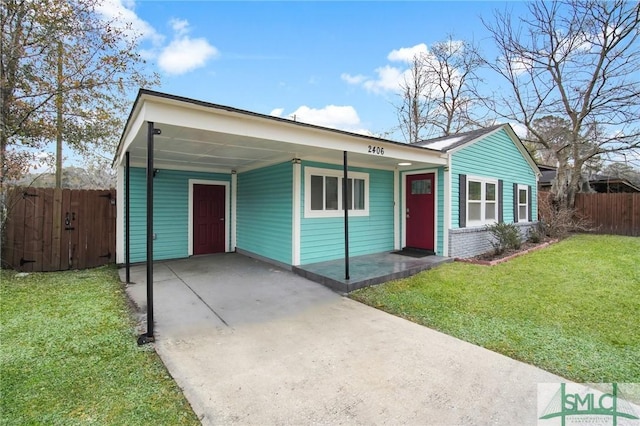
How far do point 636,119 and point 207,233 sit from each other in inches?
596

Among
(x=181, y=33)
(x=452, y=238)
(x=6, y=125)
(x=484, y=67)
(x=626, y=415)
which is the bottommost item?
(x=626, y=415)

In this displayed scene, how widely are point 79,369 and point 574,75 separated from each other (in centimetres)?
1721

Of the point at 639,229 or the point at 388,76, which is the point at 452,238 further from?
the point at 388,76

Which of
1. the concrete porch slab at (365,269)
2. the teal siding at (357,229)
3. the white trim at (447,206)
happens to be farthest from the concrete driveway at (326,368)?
the white trim at (447,206)

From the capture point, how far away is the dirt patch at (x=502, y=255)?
23.3ft

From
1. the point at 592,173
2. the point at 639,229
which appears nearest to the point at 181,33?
the point at 639,229

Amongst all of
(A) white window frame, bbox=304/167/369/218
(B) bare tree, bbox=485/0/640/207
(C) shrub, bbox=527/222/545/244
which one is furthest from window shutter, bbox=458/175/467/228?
(B) bare tree, bbox=485/0/640/207

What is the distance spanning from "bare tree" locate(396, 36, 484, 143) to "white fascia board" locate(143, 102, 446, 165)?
14.7 m

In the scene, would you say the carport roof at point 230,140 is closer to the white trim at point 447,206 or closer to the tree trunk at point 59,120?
the white trim at point 447,206

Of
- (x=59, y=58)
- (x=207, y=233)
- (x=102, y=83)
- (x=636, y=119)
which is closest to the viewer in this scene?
(x=59, y=58)

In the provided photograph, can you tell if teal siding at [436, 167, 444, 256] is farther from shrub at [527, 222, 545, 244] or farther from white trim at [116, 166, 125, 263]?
white trim at [116, 166, 125, 263]

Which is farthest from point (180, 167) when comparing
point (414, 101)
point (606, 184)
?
point (606, 184)

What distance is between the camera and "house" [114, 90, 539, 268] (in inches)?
239

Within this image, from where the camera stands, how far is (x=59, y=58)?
7.00 meters
